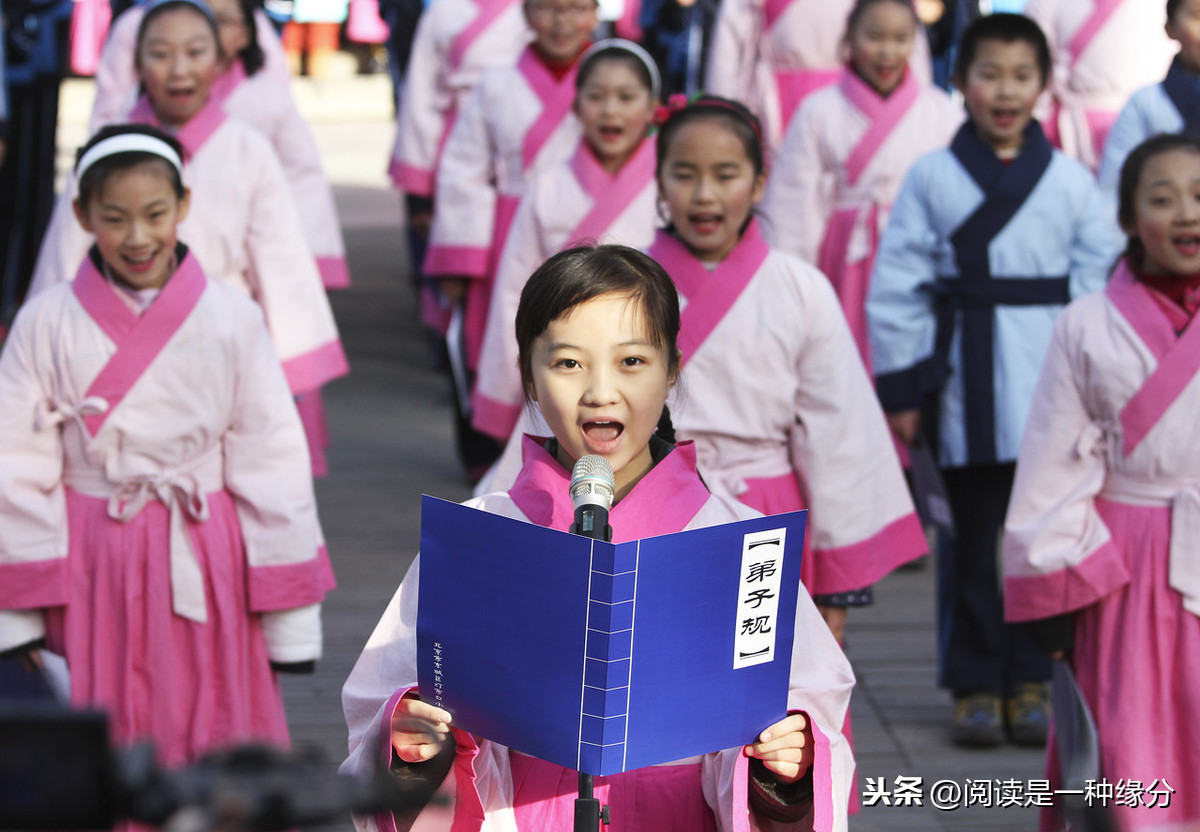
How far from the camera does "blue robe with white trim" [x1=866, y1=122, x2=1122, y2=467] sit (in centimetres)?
420

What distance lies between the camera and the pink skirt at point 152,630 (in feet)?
10.7

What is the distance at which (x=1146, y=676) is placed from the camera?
317cm

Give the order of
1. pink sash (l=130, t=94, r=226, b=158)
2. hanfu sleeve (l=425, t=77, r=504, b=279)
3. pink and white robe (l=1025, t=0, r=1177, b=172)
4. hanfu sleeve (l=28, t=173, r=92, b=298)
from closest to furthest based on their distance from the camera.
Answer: hanfu sleeve (l=28, t=173, r=92, b=298) → pink sash (l=130, t=94, r=226, b=158) → hanfu sleeve (l=425, t=77, r=504, b=279) → pink and white robe (l=1025, t=0, r=1177, b=172)

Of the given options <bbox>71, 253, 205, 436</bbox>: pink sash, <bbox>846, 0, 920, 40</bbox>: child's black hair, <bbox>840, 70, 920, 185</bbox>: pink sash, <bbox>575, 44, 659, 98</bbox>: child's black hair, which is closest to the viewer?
<bbox>71, 253, 205, 436</bbox>: pink sash

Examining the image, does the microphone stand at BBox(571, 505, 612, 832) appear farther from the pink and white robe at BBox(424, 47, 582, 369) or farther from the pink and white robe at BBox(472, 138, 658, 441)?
the pink and white robe at BBox(424, 47, 582, 369)

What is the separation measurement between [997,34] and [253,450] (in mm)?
2220

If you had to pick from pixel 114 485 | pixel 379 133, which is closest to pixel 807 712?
pixel 114 485

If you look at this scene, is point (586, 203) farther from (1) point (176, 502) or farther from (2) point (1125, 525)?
(2) point (1125, 525)

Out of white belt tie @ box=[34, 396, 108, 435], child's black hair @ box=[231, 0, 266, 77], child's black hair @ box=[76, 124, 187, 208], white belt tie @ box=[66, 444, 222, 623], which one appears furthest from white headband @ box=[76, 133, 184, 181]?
child's black hair @ box=[231, 0, 266, 77]

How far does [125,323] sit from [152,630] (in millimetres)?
598

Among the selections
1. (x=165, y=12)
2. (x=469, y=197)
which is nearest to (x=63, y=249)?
(x=165, y=12)

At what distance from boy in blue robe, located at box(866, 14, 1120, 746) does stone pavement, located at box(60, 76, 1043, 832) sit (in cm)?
19

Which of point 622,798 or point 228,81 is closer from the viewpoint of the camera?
point 622,798

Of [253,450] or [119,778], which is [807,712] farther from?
[253,450]
